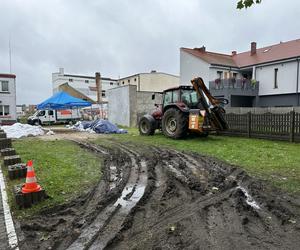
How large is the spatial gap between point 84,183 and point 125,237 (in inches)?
96.1

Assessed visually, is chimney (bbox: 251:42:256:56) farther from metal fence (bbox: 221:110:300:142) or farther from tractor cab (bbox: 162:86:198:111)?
tractor cab (bbox: 162:86:198:111)

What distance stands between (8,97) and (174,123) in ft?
73.9

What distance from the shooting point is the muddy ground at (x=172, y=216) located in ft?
10.2

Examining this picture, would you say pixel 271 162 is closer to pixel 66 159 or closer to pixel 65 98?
pixel 66 159

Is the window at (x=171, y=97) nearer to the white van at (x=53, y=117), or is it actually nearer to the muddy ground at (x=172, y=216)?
the muddy ground at (x=172, y=216)

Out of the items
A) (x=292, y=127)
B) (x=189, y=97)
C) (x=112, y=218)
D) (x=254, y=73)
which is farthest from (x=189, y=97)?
(x=254, y=73)

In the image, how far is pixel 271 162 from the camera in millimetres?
7160

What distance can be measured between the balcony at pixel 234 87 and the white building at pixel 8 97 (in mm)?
20632

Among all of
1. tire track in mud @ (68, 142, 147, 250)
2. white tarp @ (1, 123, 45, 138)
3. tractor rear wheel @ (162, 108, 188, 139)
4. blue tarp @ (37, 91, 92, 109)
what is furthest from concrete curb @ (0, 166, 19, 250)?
blue tarp @ (37, 91, 92, 109)

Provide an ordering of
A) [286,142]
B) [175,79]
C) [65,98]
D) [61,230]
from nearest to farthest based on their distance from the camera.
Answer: [61,230], [286,142], [65,98], [175,79]

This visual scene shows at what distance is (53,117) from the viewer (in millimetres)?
28797

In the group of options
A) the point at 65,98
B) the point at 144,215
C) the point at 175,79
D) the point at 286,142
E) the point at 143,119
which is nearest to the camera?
the point at 144,215

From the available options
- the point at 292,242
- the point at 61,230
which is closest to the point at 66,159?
the point at 61,230

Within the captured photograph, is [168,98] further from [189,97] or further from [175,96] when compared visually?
[189,97]
